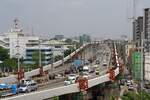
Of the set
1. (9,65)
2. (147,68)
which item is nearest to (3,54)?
(9,65)

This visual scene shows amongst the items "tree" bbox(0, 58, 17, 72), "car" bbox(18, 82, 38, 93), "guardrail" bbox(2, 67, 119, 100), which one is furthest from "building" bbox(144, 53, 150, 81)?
"car" bbox(18, 82, 38, 93)

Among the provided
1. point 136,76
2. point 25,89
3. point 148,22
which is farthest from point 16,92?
point 148,22

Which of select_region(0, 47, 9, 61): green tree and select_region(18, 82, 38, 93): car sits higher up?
select_region(0, 47, 9, 61): green tree

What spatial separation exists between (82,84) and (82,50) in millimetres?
50039

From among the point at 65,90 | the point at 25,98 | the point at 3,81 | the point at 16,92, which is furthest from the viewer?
the point at 3,81

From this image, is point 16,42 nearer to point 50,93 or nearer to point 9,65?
point 9,65

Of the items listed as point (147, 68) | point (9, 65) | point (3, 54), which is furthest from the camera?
point (3, 54)

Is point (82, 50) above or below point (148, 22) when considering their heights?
below

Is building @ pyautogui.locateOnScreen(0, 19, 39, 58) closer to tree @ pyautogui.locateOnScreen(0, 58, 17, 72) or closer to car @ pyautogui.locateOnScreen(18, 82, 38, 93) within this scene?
tree @ pyautogui.locateOnScreen(0, 58, 17, 72)

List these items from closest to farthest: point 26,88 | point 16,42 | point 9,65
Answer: point 26,88, point 9,65, point 16,42

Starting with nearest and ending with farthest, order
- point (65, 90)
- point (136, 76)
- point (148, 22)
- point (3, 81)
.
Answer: point (65, 90)
point (3, 81)
point (136, 76)
point (148, 22)

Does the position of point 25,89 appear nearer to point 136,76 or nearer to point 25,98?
point 25,98

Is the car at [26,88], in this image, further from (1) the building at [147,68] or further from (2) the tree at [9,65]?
(2) the tree at [9,65]

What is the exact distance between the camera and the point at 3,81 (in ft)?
110
